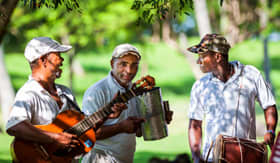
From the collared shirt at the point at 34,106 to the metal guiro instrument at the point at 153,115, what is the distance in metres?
0.75

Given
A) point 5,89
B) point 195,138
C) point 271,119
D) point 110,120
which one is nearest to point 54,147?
point 110,120

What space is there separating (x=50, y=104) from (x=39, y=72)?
342mm

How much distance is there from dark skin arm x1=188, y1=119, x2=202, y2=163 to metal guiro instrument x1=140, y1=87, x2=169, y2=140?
2.24 feet

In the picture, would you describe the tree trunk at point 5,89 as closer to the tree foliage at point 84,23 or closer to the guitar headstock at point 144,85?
the tree foliage at point 84,23

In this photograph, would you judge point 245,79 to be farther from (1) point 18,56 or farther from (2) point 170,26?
(1) point 18,56

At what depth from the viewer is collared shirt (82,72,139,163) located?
16.6ft

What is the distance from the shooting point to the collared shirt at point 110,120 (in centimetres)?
507

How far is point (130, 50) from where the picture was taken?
5145mm

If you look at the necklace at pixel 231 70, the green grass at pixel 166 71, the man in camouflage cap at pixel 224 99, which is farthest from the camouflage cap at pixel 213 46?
the green grass at pixel 166 71

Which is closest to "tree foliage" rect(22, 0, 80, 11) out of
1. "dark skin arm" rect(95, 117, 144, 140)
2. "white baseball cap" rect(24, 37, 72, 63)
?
"white baseball cap" rect(24, 37, 72, 63)

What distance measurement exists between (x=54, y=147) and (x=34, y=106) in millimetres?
419

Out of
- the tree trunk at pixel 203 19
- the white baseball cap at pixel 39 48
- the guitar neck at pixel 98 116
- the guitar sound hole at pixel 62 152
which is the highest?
the tree trunk at pixel 203 19

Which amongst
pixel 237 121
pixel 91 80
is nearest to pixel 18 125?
pixel 237 121

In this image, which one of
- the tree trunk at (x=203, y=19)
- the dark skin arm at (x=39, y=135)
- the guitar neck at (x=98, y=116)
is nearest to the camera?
the dark skin arm at (x=39, y=135)
